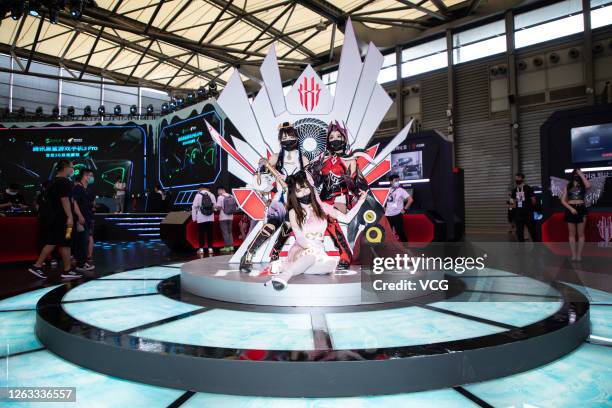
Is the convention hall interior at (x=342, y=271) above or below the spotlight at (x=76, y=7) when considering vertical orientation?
below

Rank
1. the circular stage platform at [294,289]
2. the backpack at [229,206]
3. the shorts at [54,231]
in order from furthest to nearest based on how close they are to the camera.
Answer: the backpack at [229,206], the shorts at [54,231], the circular stage platform at [294,289]

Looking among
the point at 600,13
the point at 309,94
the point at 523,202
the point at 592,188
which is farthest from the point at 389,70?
the point at 309,94

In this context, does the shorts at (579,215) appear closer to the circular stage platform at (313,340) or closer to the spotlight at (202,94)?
the circular stage platform at (313,340)

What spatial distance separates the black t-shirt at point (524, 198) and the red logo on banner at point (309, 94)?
4.84m

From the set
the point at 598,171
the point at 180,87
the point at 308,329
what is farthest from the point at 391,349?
the point at 180,87

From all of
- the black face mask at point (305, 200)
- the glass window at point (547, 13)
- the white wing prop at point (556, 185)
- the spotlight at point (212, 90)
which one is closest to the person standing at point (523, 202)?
the white wing prop at point (556, 185)

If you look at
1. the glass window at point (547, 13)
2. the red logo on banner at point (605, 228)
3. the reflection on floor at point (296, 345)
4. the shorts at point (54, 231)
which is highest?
the glass window at point (547, 13)

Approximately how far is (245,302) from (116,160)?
1548cm

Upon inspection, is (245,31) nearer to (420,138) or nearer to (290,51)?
(290,51)

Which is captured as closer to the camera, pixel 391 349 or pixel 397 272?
pixel 391 349

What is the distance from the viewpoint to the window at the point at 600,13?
447 inches

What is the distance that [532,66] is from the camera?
41.4 ft

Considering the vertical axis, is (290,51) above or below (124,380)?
above

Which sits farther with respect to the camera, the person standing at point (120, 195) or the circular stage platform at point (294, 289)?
the person standing at point (120, 195)
